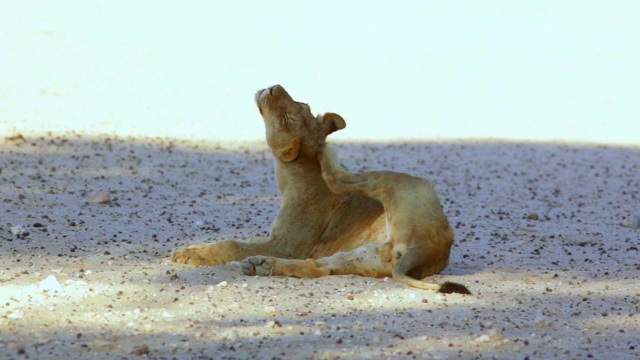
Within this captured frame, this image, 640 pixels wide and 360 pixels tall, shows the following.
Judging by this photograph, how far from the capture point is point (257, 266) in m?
6.46

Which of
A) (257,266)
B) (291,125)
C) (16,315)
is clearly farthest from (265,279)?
(16,315)

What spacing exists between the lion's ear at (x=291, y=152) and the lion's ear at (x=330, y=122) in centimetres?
21

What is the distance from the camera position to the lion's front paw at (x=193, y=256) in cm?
668

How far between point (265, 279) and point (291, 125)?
104 centimetres

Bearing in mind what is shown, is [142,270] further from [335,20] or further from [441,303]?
[335,20]

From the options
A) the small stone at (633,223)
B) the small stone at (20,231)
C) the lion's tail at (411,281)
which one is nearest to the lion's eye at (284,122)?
the lion's tail at (411,281)

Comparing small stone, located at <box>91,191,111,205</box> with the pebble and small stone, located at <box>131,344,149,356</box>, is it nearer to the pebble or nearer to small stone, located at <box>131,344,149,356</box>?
the pebble

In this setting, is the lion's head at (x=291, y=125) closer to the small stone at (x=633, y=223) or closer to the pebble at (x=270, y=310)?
the pebble at (x=270, y=310)

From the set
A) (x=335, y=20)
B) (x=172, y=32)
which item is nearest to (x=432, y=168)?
(x=172, y=32)

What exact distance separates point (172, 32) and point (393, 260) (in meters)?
11.6

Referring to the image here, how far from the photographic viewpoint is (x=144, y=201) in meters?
9.14

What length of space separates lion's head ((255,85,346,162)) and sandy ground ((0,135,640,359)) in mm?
882

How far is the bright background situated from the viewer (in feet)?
43.5

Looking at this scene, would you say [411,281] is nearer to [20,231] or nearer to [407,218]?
[407,218]
